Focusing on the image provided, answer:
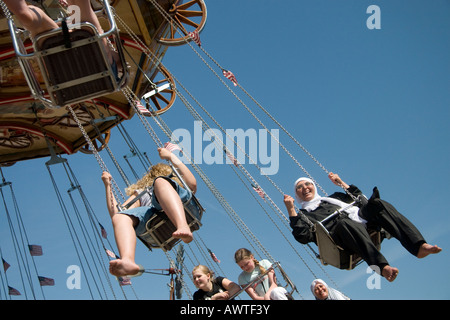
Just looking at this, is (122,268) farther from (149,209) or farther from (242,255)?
(242,255)

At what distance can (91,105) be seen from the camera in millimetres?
9672

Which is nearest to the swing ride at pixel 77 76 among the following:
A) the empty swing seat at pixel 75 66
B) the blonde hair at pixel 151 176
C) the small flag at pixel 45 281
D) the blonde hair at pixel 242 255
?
the empty swing seat at pixel 75 66

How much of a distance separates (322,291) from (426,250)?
1112mm

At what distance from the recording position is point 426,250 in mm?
3441

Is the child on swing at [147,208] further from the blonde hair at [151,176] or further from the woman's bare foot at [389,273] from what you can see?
the woman's bare foot at [389,273]

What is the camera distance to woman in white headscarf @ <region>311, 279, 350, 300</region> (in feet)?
14.0

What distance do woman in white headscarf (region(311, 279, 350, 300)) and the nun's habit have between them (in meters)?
0.49

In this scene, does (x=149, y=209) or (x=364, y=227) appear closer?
(x=149, y=209)

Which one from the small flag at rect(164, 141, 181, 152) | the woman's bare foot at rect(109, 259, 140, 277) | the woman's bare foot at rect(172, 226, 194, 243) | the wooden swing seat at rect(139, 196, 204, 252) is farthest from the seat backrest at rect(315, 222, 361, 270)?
the woman's bare foot at rect(109, 259, 140, 277)

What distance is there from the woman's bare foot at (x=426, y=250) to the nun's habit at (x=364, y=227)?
0.11ft

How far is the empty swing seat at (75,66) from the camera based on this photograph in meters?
3.49

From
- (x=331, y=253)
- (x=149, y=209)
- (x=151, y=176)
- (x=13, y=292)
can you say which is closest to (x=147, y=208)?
(x=149, y=209)
